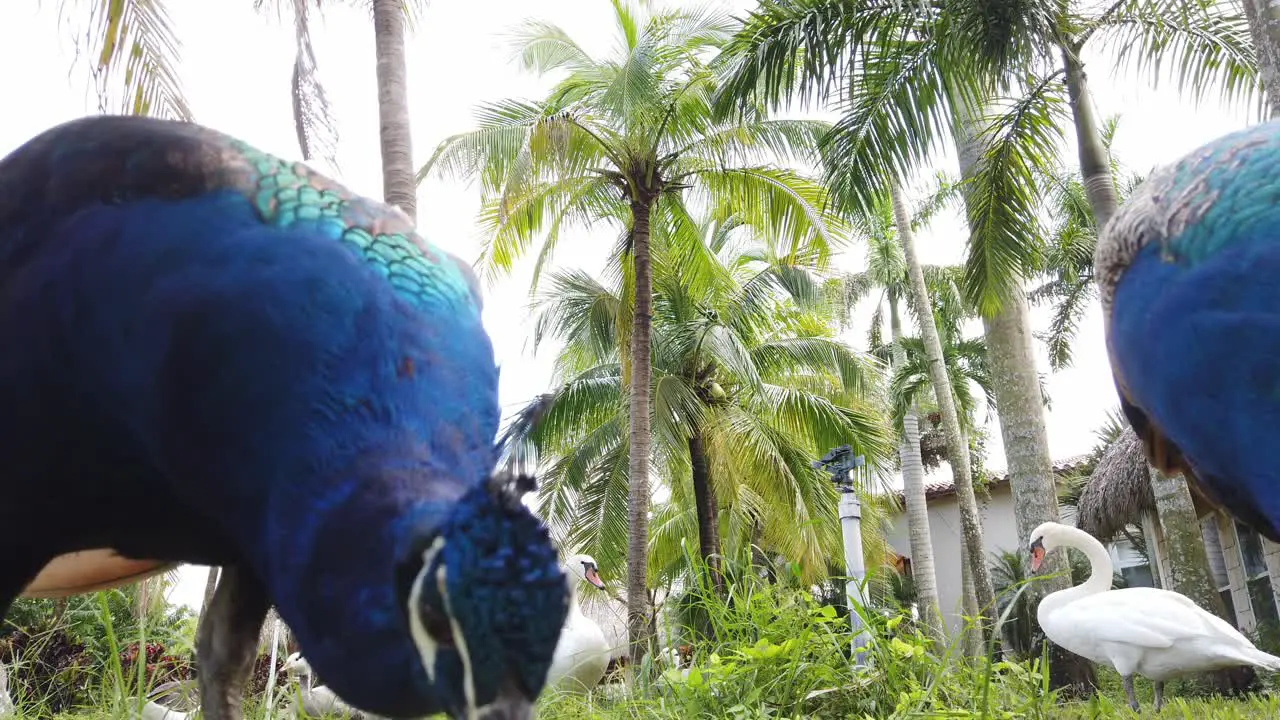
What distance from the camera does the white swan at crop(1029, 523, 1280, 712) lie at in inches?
285

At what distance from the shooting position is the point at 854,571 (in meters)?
4.97

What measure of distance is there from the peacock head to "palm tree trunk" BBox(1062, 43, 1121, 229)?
8.47 m

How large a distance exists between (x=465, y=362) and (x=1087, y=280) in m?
23.6

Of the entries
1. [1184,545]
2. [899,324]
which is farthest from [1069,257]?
[1184,545]

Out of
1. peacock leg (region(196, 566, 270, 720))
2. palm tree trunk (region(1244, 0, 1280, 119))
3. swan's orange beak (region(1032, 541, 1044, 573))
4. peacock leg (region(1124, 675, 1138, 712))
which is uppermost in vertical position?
palm tree trunk (region(1244, 0, 1280, 119))

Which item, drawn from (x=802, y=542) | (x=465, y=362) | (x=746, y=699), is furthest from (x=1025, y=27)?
(x=802, y=542)

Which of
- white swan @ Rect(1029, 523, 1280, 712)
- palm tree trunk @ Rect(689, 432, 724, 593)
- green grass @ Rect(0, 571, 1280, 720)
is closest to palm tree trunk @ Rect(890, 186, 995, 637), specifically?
palm tree trunk @ Rect(689, 432, 724, 593)

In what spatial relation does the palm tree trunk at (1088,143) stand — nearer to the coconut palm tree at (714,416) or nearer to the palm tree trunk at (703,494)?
the coconut palm tree at (714,416)

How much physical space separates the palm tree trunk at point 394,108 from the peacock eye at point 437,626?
182 inches

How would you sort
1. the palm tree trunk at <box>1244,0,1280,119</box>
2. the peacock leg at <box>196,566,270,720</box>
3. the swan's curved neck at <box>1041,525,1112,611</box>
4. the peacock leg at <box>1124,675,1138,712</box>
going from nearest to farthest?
the peacock leg at <box>196,566,270,720</box>
the palm tree trunk at <box>1244,0,1280,119</box>
the peacock leg at <box>1124,675,1138,712</box>
the swan's curved neck at <box>1041,525,1112,611</box>

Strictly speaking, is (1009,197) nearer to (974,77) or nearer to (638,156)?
(974,77)

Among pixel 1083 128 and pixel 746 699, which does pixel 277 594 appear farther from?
pixel 1083 128

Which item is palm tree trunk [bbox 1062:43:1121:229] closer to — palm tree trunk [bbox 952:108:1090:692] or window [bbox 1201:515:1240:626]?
palm tree trunk [bbox 952:108:1090:692]

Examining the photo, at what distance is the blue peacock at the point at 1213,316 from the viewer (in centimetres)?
217
